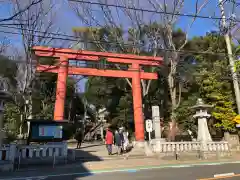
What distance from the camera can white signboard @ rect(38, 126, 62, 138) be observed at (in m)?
11.7

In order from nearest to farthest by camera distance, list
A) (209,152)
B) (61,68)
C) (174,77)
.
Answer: (209,152) → (61,68) → (174,77)

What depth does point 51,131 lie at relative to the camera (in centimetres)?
1191

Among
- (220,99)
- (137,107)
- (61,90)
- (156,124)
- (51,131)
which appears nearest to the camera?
(51,131)

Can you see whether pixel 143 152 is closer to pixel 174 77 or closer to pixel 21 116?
pixel 174 77

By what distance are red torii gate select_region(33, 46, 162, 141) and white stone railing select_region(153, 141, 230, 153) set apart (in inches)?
131

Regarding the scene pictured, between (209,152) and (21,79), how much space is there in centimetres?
1758

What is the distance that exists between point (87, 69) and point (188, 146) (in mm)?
8890

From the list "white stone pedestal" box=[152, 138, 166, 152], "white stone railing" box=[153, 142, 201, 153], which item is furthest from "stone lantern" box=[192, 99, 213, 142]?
"white stone pedestal" box=[152, 138, 166, 152]

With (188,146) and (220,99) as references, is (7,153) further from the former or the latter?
(220,99)

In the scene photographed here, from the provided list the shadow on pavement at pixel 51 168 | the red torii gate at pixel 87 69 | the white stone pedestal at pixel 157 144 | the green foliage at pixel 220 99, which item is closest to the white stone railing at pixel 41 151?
the shadow on pavement at pixel 51 168

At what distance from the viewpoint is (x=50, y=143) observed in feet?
38.8

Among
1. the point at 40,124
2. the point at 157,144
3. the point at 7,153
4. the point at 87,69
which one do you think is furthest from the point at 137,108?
the point at 7,153

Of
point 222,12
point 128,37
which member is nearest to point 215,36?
point 128,37

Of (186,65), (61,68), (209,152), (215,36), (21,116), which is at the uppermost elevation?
(215,36)
